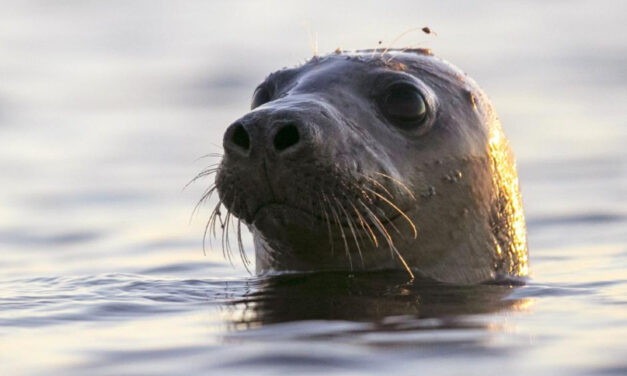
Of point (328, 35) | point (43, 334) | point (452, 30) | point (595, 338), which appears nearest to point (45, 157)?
point (328, 35)

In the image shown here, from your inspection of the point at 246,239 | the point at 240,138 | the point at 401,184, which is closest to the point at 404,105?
the point at 401,184

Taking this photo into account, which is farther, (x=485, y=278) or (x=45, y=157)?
(x=45, y=157)

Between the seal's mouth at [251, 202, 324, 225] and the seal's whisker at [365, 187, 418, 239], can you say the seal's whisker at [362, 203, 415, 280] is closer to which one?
the seal's whisker at [365, 187, 418, 239]

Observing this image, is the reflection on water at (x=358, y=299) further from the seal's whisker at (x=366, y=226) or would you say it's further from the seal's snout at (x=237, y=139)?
the seal's snout at (x=237, y=139)

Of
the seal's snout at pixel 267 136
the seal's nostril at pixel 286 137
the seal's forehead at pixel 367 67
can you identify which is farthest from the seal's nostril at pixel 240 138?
the seal's forehead at pixel 367 67

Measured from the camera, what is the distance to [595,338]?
18.9 feet

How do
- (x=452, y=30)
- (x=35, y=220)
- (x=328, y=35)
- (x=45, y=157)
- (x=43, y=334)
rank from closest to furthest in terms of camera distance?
1. (x=43, y=334)
2. (x=35, y=220)
3. (x=45, y=157)
4. (x=328, y=35)
5. (x=452, y=30)

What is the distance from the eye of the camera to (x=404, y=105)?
754cm

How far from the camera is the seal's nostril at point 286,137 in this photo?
674cm

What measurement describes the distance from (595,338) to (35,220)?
24.7 feet

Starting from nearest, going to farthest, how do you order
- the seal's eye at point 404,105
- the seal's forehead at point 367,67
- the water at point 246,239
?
the water at point 246,239 → the seal's eye at point 404,105 → the seal's forehead at point 367,67

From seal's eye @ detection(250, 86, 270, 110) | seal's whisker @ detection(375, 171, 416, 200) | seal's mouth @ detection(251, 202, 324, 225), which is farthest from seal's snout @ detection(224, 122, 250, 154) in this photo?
seal's eye @ detection(250, 86, 270, 110)

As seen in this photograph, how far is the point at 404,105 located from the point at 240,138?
1.07 m

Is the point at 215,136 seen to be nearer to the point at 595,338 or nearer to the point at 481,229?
the point at 481,229
